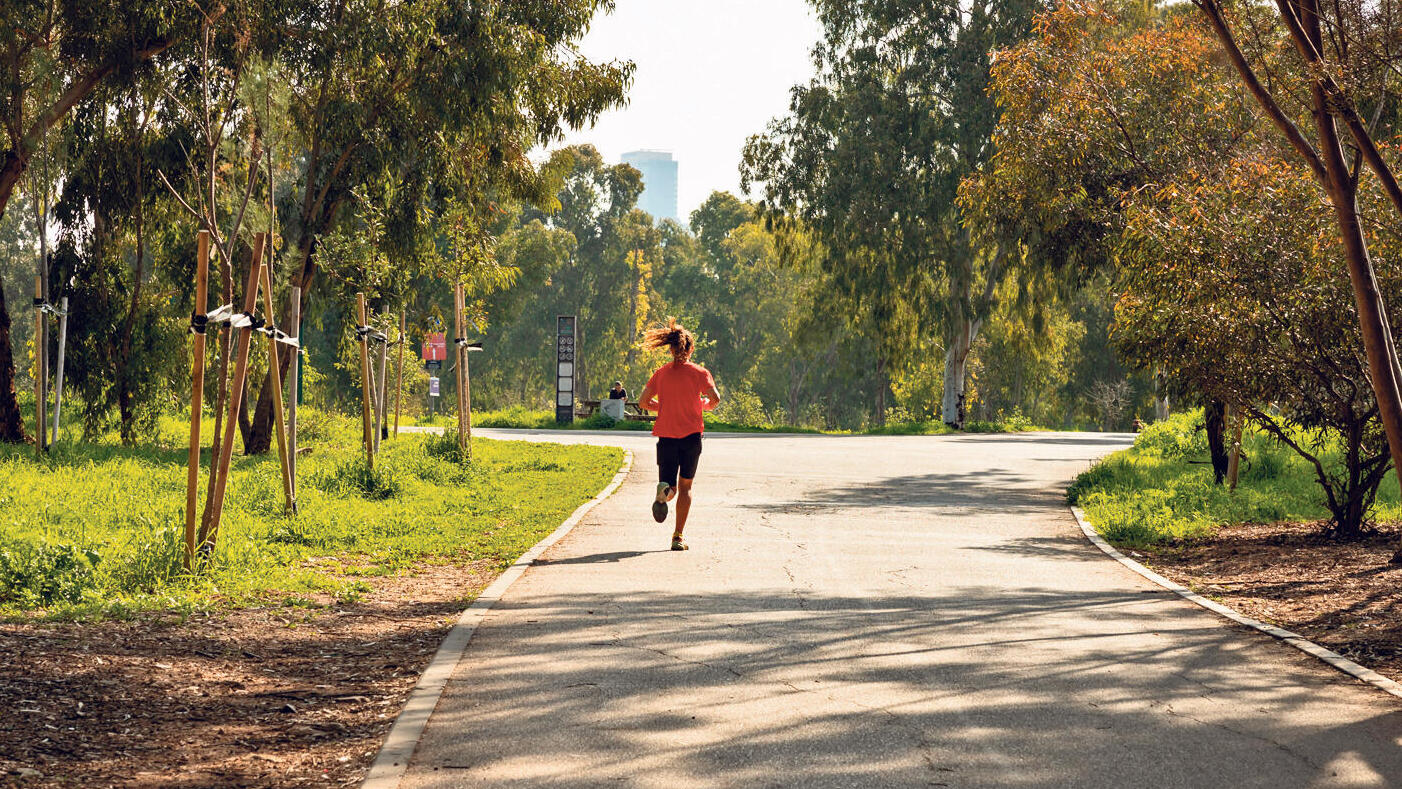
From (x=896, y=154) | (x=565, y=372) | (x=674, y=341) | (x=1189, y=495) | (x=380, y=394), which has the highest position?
(x=896, y=154)

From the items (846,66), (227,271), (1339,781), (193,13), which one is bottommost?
(1339,781)

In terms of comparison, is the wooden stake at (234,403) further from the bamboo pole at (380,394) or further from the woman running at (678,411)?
the bamboo pole at (380,394)

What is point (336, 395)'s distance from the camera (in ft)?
195

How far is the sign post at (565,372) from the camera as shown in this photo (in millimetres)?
39375

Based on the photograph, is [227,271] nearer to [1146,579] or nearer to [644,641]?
[644,641]

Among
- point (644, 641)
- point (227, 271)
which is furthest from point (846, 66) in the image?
point (644, 641)

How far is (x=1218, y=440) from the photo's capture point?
59.0 feet

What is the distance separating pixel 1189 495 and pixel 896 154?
83.6ft

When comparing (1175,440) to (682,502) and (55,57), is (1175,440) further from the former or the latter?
(55,57)

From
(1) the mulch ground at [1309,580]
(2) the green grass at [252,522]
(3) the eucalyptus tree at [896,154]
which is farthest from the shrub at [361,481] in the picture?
(3) the eucalyptus tree at [896,154]

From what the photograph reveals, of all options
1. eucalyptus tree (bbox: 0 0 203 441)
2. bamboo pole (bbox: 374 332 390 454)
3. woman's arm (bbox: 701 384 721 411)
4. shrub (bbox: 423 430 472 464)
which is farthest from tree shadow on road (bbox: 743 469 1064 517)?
eucalyptus tree (bbox: 0 0 203 441)

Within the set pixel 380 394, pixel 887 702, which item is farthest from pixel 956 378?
pixel 887 702

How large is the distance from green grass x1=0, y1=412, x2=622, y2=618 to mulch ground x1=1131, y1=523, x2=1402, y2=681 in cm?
572

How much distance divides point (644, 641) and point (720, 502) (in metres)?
8.92
